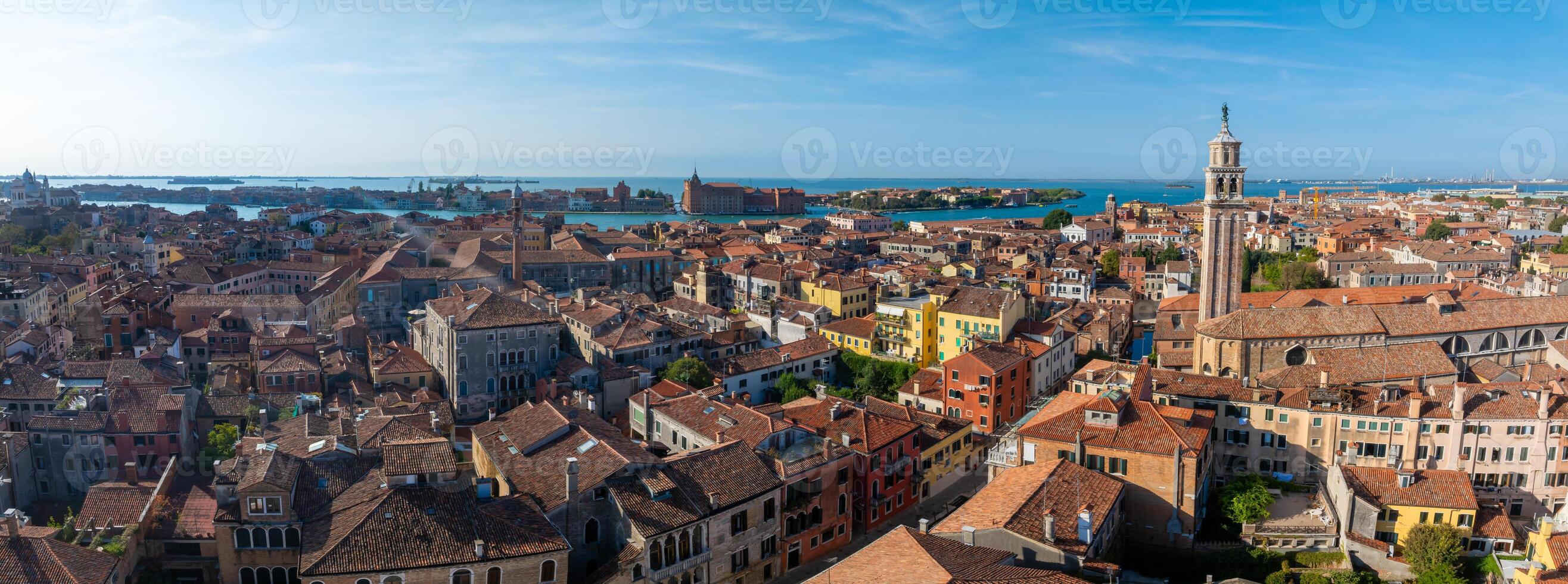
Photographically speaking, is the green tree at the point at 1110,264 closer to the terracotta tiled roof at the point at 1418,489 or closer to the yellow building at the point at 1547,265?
the yellow building at the point at 1547,265

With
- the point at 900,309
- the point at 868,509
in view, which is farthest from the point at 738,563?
the point at 900,309

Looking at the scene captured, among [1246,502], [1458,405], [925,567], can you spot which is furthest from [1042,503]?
[1458,405]

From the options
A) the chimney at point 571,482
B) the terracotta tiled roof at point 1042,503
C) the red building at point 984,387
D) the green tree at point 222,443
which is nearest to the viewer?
the chimney at point 571,482

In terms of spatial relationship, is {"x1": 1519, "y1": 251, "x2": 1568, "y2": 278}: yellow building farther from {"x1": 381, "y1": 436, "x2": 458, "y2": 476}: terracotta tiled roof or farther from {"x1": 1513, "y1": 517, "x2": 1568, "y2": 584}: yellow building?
{"x1": 381, "y1": 436, "x2": 458, "y2": 476}: terracotta tiled roof

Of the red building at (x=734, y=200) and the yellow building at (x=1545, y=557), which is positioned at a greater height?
the red building at (x=734, y=200)

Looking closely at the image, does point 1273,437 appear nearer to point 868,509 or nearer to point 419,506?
point 868,509

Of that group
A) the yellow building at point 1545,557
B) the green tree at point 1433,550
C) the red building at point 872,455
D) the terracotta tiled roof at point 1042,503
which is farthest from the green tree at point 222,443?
the yellow building at point 1545,557

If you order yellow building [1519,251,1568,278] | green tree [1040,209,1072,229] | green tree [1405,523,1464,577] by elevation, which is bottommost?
green tree [1405,523,1464,577]

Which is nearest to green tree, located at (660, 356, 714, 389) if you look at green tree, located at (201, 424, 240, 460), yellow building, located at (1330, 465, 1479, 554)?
green tree, located at (201, 424, 240, 460)
